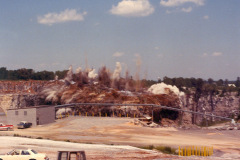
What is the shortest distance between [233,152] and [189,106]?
2499 inches

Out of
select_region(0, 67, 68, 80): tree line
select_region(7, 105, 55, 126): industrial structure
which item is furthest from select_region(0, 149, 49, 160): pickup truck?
select_region(0, 67, 68, 80): tree line

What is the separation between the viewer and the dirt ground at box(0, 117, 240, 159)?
28.0 metres

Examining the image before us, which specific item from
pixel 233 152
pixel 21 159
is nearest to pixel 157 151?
pixel 233 152

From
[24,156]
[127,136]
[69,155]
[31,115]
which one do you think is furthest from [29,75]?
[69,155]

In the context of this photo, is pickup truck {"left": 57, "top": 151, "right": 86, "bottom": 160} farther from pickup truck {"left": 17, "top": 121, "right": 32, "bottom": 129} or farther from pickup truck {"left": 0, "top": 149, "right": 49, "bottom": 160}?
pickup truck {"left": 17, "top": 121, "right": 32, "bottom": 129}

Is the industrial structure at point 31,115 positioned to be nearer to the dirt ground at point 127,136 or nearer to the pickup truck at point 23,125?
the pickup truck at point 23,125

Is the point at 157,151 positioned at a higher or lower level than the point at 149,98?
lower

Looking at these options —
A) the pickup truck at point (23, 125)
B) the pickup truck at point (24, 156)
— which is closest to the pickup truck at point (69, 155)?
the pickup truck at point (24, 156)

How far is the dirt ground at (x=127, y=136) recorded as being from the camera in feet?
91.9

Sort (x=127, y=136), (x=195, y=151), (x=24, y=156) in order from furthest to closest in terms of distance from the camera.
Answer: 1. (x=127, y=136)
2. (x=195, y=151)
3. (x=24, y=156)

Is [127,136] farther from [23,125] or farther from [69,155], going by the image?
[69,155]

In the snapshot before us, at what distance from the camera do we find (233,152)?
29.7 metres

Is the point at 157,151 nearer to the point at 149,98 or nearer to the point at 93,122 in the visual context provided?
the point at 93,122

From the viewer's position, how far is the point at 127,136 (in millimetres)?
37219
